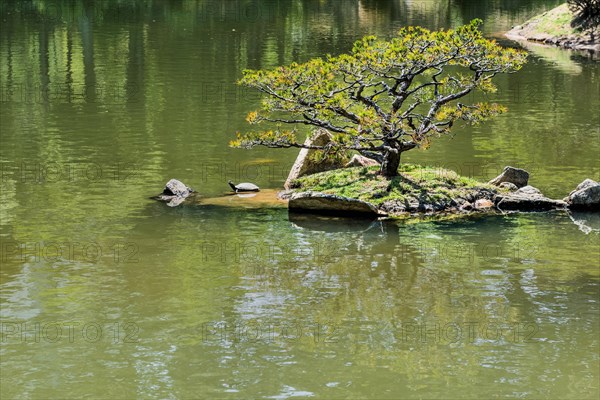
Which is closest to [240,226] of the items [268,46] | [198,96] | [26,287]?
[26,287]

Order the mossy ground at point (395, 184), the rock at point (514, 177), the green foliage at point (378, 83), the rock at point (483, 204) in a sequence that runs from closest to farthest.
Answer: the mossy ground at point (395, 184)
the rock at point (483, 204)
the green foliage at point (378, 83)
the rock at point (514, 177)

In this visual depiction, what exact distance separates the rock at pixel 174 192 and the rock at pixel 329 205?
12.8ft

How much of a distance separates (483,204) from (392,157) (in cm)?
323

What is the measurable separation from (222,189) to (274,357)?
15042mm

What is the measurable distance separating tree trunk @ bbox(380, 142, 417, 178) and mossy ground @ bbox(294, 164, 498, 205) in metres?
0.23

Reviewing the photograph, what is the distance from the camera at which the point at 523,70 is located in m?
68.4

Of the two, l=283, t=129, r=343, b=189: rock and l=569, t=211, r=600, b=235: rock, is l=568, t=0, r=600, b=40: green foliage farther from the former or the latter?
l=569, t=211, r=600, b=235: rock

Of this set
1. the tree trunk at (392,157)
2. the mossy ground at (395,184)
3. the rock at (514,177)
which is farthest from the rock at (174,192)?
the rock at (514,177)

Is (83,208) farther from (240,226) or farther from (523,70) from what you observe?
(523,70)

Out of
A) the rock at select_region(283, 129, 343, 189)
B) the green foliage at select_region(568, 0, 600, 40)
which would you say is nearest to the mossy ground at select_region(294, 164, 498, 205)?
the rock at select_region(283, 129, 343, 189)

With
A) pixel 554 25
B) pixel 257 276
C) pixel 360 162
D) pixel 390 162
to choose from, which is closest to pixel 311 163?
pixel 360 162

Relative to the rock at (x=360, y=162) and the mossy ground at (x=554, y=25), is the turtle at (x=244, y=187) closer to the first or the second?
the rock at (x=360, y=162)

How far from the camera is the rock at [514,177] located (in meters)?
35.5

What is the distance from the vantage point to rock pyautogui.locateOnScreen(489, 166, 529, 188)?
3550 cm
